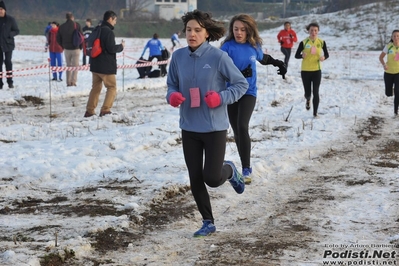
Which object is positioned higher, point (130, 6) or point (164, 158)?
point (130, 6)

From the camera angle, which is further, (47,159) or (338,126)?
(338,126)

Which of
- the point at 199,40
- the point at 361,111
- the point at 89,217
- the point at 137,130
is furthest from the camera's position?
the point at 361,111

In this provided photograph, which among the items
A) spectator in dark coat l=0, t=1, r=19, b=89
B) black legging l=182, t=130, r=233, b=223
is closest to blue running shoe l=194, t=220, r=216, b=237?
black legging l=182, t=130, r=233, b=223

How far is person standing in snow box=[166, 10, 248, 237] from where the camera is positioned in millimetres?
5117

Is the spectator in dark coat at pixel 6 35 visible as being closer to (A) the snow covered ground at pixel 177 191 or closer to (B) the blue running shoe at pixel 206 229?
(A) the snow covered ground at pixel 177 191

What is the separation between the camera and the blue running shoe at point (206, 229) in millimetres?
5301

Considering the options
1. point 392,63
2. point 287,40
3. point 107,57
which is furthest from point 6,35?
point 287,40

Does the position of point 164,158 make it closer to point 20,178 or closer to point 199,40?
point 20,178

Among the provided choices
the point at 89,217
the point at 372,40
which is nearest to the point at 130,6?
the point at 372,40

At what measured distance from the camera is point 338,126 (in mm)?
11258

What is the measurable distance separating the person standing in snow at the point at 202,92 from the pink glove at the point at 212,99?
2 cm

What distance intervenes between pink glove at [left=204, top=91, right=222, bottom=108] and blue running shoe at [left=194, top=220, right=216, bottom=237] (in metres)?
1.00

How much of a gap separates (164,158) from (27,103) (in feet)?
20.8

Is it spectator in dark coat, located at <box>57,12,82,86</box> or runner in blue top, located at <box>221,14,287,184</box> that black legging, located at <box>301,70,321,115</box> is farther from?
spectator in dark coat, located at <box>57,12,82,86</box>
